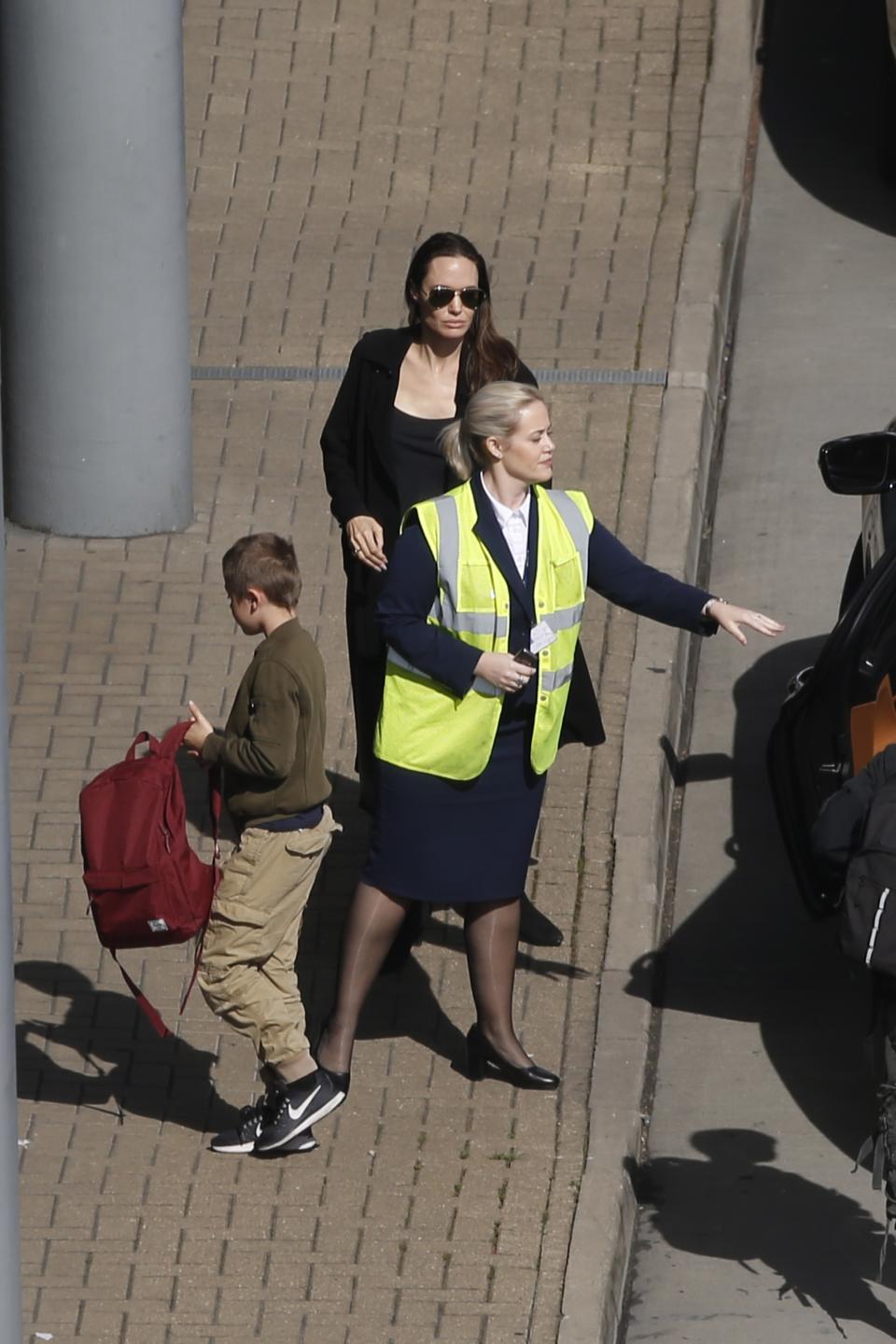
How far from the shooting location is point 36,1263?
6.43 meters

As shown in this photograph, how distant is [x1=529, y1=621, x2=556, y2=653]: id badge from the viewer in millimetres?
6574

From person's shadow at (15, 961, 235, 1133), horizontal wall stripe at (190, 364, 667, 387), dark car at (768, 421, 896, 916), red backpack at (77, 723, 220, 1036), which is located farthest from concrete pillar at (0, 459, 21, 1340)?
horizontal wall stripe at (190, 364, 667, 387)

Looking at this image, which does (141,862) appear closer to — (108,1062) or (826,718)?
(108,1062)

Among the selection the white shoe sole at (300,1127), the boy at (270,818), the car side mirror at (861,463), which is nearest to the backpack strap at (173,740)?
the boy at (270,818)

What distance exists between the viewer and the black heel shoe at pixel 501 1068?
23.2ft

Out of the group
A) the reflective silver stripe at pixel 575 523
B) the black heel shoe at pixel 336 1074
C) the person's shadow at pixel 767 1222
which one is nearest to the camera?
the person's shadow at pixel 767 1222

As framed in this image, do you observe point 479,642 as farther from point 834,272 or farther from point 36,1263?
point 834,272

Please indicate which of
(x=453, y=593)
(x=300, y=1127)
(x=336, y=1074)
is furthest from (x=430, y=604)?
(x=300, y=1127)

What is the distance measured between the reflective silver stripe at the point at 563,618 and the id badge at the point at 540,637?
3cm

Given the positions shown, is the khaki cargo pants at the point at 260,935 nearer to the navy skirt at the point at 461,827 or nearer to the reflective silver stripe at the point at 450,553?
the navy skirt at the point at 461,827

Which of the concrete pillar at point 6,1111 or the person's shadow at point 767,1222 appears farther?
the person's shadow at point 767,1222

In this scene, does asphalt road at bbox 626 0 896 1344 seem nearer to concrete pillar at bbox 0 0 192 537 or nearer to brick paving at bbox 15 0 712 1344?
brick paving at bbox 15 0 712 1344

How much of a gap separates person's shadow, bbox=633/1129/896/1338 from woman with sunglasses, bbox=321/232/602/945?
1.20 meters

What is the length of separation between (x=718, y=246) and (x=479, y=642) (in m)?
5.45
